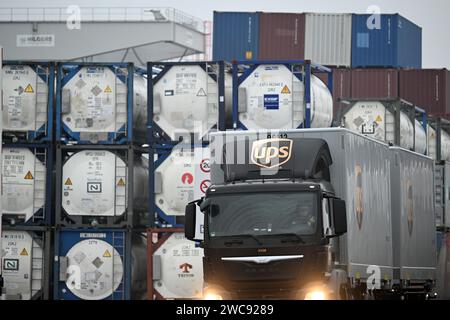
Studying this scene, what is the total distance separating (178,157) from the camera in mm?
25391

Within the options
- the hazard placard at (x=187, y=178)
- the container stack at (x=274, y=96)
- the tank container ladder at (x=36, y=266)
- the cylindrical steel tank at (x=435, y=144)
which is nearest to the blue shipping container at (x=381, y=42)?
the cylindrical steel tank at (x=435, y=144)

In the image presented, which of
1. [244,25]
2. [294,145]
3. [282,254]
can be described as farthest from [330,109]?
[244,25]

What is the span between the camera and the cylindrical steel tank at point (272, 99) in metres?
25.1

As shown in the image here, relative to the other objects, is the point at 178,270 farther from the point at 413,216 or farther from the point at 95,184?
the point at 413,216

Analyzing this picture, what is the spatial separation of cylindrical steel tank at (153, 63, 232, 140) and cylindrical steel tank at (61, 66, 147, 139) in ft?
2.54

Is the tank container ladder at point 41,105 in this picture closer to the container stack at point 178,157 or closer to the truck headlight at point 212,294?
the container stack at point 178,157

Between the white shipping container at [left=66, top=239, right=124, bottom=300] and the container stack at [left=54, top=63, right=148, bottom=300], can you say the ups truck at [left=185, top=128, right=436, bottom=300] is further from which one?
the white shipping container at [left=66, top=239, right=124, bottom=300]

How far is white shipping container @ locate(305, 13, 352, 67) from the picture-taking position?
175 ft

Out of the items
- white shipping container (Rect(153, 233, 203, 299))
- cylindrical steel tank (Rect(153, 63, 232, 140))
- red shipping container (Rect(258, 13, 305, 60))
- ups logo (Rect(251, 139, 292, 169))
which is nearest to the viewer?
ups logo (Rect(251, 139, 292, 169))

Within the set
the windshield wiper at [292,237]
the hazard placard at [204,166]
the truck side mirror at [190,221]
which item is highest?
the hazard placard at [204,166]

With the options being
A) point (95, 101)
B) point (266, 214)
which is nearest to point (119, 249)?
point (95, 101)

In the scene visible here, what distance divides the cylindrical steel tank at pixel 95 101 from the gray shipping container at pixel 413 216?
19.9ft

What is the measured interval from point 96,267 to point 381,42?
29312mm

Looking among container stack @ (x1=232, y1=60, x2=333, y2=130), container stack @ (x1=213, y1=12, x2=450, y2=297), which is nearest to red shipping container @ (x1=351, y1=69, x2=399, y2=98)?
container stack @ (x1=213, y1=12, x2=450, y2=297)
